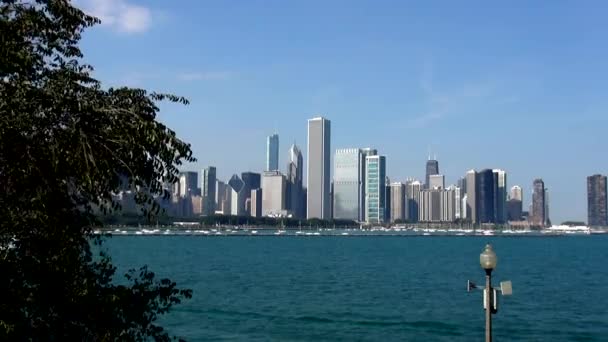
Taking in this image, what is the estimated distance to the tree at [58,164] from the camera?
8.57 meters

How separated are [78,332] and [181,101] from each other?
4041 mm

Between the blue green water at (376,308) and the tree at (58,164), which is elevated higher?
the tree at (58,164)

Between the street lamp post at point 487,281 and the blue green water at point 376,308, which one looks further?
the blue green water at point 376,308

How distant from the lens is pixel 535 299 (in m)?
56.7

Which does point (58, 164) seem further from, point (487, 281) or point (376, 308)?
point (376, 308)

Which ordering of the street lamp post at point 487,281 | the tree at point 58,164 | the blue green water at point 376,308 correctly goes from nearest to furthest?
the tree at point 58,164, the street lamp post at point 487,281, the blue green water at point 376,308

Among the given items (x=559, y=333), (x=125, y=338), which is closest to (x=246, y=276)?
(x=559, y=333)

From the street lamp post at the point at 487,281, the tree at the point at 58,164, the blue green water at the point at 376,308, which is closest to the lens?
the tree at the point at 58,164

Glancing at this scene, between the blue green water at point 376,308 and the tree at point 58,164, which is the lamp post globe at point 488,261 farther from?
the blue green water at point 376,308

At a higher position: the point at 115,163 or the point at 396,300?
the point at 115,163

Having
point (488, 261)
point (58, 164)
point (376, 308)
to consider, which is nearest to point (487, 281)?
point (488, 261)

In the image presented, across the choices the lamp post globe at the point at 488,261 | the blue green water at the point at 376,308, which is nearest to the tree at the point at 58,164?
the lamp post globe at the point at 488,261

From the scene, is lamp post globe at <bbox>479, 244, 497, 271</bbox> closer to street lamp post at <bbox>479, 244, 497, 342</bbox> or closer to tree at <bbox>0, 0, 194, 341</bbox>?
street lamp post at <bbox>479, 244, 497, 342</bbox>

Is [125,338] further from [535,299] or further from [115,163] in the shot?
[535,299]
